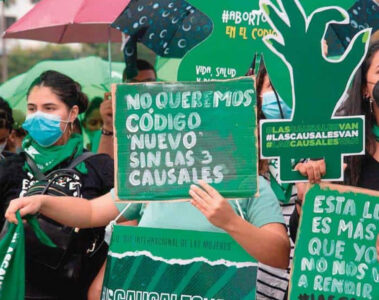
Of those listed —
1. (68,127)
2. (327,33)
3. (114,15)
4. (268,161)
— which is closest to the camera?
(327,33)

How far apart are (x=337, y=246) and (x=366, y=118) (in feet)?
1.78

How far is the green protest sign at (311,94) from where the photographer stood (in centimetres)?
383

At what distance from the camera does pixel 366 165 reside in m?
3.96

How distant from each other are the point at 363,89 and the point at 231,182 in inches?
26.7

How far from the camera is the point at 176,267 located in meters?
3.98

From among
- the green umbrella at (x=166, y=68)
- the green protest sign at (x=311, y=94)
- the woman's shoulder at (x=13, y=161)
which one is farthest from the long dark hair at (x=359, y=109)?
the green umbrella at (x=166, y=68)

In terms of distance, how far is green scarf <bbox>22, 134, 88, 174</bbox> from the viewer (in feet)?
15.9

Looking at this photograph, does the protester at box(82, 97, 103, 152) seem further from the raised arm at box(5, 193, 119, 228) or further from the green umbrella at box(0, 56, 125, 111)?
the raised arm at box(5, 193, 119, 228)

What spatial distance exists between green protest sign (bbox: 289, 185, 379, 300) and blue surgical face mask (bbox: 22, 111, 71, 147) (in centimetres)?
160

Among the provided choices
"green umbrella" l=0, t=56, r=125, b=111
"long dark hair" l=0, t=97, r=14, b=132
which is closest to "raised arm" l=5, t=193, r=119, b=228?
"long dark hair" l=0, t=97, r=14, b=132

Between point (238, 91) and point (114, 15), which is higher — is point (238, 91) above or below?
below

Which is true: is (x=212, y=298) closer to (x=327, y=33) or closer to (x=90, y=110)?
(x=327, y=33)

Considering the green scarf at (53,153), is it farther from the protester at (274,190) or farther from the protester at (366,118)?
the protester at (366,118)

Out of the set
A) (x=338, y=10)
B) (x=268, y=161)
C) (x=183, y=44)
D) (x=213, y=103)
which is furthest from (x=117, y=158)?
(x=183, y=44)
